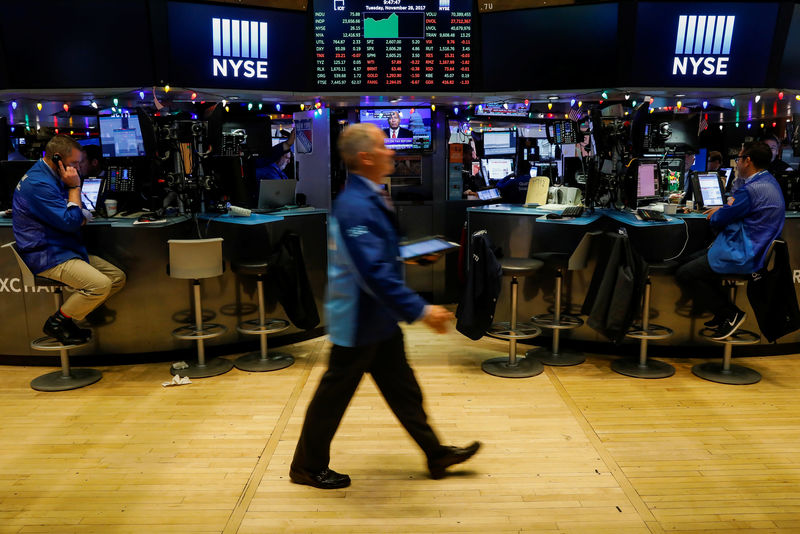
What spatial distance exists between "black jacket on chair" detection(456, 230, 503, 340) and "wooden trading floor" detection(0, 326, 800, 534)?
0.41 metres

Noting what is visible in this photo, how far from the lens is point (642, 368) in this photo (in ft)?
16.3

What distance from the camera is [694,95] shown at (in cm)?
614

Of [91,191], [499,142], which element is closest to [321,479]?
[91,191]

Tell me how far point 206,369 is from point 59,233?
1.50m

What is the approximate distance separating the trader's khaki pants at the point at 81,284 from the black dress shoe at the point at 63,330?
2.9 inches

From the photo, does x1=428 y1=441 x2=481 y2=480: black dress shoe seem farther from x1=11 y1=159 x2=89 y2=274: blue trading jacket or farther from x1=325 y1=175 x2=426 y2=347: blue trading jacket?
x1=11 y1=159 x2=89 y2=274: blue trading jacket

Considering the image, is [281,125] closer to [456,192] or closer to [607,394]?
[456,192]

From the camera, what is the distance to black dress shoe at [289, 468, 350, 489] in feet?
10.3

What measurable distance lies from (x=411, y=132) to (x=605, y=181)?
95.5 inches

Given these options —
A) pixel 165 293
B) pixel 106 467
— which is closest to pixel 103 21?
pixel 165 293

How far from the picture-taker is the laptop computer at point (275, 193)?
5.70 m

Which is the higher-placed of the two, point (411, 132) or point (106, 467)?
point (411, 132)

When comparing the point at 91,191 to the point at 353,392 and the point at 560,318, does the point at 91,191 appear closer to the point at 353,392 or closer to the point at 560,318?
the point at 353,392

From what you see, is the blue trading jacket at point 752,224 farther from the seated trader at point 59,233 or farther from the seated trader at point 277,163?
the seated trader at point 59,233
